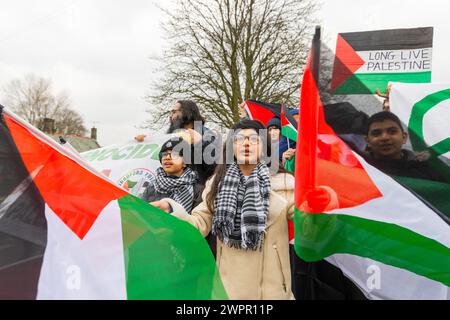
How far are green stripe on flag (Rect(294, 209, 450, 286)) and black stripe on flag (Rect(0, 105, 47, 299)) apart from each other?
1.27 m

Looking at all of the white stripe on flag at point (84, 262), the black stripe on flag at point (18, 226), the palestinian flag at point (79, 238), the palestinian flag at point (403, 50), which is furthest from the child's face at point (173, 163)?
the palestinian flag at point (403, 50)

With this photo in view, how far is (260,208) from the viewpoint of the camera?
216cm

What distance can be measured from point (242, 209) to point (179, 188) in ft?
2.21

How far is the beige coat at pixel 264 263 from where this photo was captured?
220 centimetres

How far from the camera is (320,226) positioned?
1.82m

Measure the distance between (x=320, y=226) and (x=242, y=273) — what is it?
2.02 feet

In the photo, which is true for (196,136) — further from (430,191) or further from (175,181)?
(430,191)

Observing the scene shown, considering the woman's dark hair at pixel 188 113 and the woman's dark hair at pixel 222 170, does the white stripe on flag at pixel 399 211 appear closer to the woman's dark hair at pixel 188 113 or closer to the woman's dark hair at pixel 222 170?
the woman's dark hair at pixel 222 170

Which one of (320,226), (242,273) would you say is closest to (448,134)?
(320,226)

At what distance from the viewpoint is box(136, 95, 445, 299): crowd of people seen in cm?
207

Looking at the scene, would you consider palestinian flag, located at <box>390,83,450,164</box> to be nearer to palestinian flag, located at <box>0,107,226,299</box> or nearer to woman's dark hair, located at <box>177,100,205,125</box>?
palestinian flag, located at <box>0,107,226,299</box>

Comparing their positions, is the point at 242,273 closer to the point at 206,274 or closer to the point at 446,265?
the point at 206,274

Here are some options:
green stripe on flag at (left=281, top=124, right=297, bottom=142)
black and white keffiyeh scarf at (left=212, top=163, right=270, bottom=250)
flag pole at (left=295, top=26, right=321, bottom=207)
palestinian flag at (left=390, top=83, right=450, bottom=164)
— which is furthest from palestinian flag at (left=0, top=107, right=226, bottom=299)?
green stripe on flag at (left=281, top=124, right=297, bottom=142)

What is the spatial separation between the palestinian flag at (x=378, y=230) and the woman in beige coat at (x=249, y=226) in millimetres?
339
